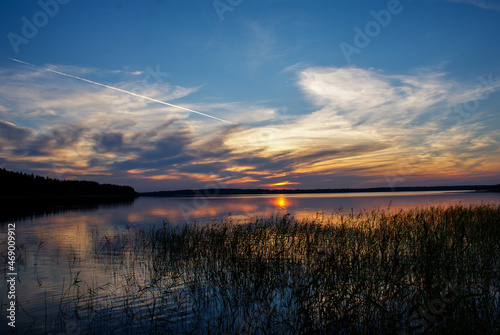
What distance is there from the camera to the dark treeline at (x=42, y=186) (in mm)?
100881

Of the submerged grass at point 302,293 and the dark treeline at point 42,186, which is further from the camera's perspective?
the dark treeline at point 42,186

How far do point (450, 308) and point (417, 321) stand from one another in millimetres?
781

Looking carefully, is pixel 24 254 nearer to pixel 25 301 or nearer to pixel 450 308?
pixel 25 301

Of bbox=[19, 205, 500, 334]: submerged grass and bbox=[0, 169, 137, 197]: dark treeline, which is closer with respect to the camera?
bbox=[19, 205, 500, 334]: submerged grass

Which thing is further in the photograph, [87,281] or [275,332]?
[87,281]

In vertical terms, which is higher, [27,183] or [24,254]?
[27,183]

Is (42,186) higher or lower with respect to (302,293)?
higher

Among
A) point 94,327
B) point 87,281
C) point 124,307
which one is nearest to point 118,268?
point 87,281

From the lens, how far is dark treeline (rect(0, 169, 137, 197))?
100881 millimetres

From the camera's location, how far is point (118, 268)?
1260cm

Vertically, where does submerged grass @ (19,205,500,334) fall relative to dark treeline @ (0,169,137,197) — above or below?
below

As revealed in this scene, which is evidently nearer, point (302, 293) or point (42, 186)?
point (302, 293)

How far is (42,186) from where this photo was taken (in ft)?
374

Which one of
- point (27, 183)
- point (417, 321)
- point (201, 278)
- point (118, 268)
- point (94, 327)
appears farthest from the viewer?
point (27, 183)
